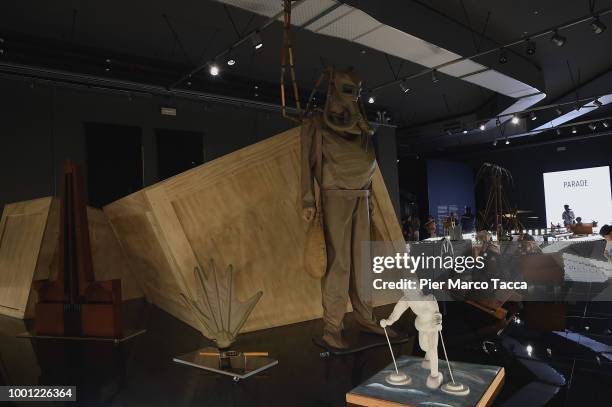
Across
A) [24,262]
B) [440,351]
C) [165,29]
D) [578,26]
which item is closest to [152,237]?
[24,262]

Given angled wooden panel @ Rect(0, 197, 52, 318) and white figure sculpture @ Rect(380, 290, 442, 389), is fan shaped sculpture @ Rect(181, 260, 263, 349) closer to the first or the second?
white figure sculpture @ Rect(380, 290, 442, 389)

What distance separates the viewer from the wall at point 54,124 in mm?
6953

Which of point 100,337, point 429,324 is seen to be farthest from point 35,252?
point 429,324

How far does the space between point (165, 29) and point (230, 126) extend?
9.19ft

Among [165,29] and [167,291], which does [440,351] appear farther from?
[165,29]

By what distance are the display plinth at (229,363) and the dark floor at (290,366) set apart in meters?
0.03

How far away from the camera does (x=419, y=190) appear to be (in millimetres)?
16859

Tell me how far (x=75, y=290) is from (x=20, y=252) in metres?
1.19

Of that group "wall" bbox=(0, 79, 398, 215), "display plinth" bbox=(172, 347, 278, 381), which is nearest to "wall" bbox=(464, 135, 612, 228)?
"wall" bbox=(0, 79, 398, 215)

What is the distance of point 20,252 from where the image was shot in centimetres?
341

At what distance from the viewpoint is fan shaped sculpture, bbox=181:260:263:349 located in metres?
1.88

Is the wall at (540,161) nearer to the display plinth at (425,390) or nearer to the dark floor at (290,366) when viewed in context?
the dark floor at (290,366)

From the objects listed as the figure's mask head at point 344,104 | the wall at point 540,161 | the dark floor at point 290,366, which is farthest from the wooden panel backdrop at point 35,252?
the wall at point 540,161

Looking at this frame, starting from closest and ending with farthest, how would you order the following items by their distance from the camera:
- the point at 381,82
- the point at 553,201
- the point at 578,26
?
the point at 578,26, the point at 381,82, the point at 553,201
